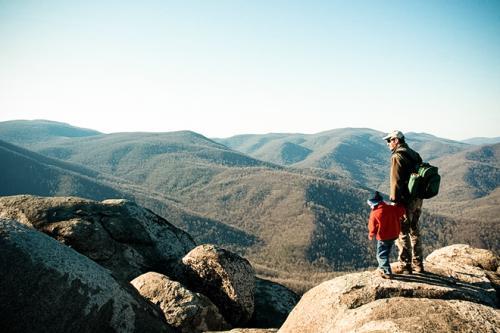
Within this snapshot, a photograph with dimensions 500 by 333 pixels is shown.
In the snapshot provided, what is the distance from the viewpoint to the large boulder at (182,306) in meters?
12.6

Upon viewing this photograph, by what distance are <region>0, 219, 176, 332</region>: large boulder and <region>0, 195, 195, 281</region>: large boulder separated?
5.15 m

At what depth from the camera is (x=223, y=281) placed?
15109mm

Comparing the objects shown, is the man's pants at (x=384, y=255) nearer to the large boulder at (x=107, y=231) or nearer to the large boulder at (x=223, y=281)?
the large boulder at (x=223, y=281)

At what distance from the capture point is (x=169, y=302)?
12.9 metres

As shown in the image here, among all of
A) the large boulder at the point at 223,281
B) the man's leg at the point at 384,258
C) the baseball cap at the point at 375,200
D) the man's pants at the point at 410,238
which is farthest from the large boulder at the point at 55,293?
the man's pants at the point at 410,238

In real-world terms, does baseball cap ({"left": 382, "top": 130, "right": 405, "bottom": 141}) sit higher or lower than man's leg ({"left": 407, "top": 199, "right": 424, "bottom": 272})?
higher

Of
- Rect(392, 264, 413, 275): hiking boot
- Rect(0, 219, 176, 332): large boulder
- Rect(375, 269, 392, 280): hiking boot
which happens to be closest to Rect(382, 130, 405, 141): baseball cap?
Rect(392, 264, 413, 275): hiking boot

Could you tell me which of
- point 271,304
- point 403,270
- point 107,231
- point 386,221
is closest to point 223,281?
point 271,304

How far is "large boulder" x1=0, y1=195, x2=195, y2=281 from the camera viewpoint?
15812mm

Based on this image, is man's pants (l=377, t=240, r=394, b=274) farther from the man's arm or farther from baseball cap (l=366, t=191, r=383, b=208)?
the man's arm

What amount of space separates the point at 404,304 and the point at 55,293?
355 inches

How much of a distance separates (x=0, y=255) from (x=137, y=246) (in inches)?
334

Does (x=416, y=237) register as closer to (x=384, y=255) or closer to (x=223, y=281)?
(x=384, y=255)

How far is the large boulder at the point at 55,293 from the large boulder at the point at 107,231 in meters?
5.15
